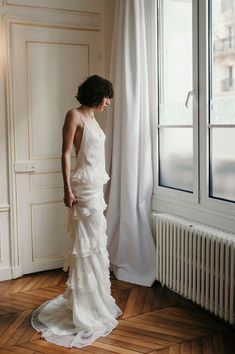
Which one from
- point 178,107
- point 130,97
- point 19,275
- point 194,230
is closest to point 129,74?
point 130,97

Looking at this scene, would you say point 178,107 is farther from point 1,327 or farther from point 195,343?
point 1,327

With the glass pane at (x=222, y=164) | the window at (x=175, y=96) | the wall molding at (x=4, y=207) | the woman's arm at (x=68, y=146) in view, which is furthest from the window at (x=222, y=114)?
the wall molding at (x=4, y=207)

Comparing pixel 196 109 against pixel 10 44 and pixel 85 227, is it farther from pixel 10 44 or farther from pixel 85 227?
pixel 10 44

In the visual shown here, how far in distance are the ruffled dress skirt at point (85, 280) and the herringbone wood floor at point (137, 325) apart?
0.27ft

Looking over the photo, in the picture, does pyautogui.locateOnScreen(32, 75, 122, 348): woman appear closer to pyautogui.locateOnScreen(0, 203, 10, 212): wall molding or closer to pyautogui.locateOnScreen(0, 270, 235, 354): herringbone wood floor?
pyautogui.locateOnScreen(0, 270, 235, 354): herringbone wood floor

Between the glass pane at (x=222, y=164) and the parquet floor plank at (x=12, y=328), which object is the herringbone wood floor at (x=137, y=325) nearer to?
the parquet floor plank at (x=12, y=328)

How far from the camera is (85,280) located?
107 inches

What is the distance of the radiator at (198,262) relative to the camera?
2.68 m

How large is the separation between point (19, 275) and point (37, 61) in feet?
6.05

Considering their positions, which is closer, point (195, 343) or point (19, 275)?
point (195, 343)

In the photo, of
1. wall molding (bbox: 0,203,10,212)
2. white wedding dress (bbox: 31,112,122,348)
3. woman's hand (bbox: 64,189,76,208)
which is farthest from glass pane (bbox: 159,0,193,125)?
wall molding (bbox: 0,203,10,212)

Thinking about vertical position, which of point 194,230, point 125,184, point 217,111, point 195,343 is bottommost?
point 195,343

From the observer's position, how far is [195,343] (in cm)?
258

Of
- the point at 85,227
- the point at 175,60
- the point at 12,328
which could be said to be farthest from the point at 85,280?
the point at 175,60
